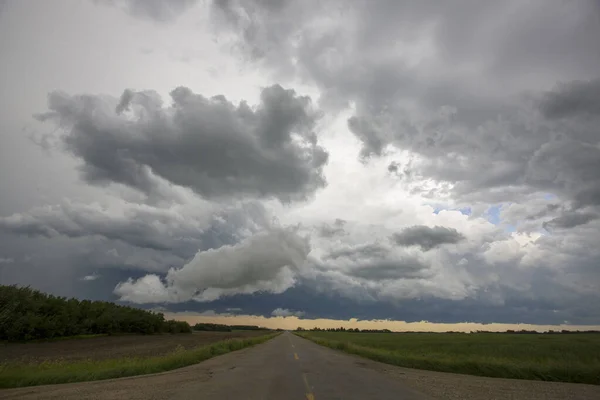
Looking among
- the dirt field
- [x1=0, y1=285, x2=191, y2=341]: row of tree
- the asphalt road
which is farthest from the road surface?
[x1=0, y1=285, x2=191, y2=341]: row of tree

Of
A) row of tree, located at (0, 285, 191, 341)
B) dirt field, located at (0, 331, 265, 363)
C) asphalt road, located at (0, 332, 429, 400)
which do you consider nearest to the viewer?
asphalt road, located at (0, 332, 429, 400)

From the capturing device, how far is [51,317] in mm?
55219

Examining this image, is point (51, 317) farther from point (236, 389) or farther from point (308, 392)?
point (308, 392)

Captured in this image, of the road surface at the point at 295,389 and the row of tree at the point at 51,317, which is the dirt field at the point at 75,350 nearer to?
the row of tree at the point at 51,317

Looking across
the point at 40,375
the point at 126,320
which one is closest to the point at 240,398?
the point at 40,375

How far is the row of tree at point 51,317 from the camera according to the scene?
154 ft

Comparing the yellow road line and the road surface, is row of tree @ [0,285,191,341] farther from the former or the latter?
the yellow road line

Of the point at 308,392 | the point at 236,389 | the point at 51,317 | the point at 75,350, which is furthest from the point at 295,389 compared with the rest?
the point at 51,317

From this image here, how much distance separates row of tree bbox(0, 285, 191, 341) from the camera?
154 feet

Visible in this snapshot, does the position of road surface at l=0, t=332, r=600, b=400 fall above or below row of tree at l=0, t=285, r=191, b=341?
below

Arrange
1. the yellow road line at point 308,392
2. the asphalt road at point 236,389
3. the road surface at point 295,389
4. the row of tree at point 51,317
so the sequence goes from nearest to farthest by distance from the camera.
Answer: the yellow road line at point 308,392 → the asphalt road at point 236,389 → the road surface at point 295,389 → the row of tree at point 51,317

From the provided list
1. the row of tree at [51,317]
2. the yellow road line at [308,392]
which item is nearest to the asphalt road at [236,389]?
the yellow road line at [308,392]

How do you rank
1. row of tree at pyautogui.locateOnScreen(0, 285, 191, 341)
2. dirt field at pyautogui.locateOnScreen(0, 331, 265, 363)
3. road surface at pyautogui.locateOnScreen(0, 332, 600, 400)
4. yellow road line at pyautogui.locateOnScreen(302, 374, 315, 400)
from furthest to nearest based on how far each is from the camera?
row of tree at pyautogui.locateOnScreen(0, 285, 191, 341)
dirt field at pyautogui.locateOnScreen(0, 331, 265, 363)
road surface at pyautogui.locateOnScreen(0, 332, 600, 400)
yellow road line at pyautogui.locateOnScreen(302, 374, 315, 400)

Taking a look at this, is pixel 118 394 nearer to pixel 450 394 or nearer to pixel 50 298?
pixel 450 394
